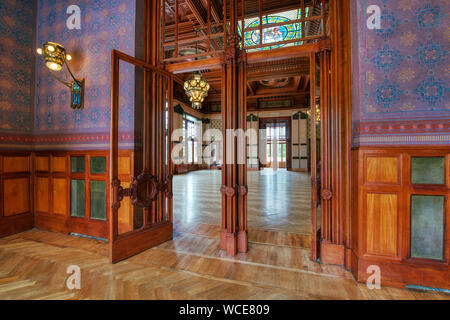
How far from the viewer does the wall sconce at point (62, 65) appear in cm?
252

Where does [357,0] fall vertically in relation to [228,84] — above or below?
above

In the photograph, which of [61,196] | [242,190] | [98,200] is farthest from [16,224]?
[242,190]

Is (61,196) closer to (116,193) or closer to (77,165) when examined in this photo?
(77,165)

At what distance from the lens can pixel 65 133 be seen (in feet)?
9.19

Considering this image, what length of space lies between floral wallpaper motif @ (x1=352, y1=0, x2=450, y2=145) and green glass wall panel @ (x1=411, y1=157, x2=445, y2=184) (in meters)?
0.15

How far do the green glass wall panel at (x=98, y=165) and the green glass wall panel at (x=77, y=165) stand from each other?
0.18 metres

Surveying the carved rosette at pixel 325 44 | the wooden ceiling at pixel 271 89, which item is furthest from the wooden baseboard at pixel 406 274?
the wooden ceiling at pixel 271 89

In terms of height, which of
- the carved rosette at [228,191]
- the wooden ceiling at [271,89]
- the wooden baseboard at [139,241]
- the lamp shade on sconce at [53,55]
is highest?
the wooden ceiling at [271,89]

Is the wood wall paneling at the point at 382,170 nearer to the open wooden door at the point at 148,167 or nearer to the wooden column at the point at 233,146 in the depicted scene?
the wooden column at the point at 233,146

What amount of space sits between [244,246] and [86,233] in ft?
6.95

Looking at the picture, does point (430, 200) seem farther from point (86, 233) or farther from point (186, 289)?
point (86, 233)

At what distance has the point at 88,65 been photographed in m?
2.67
